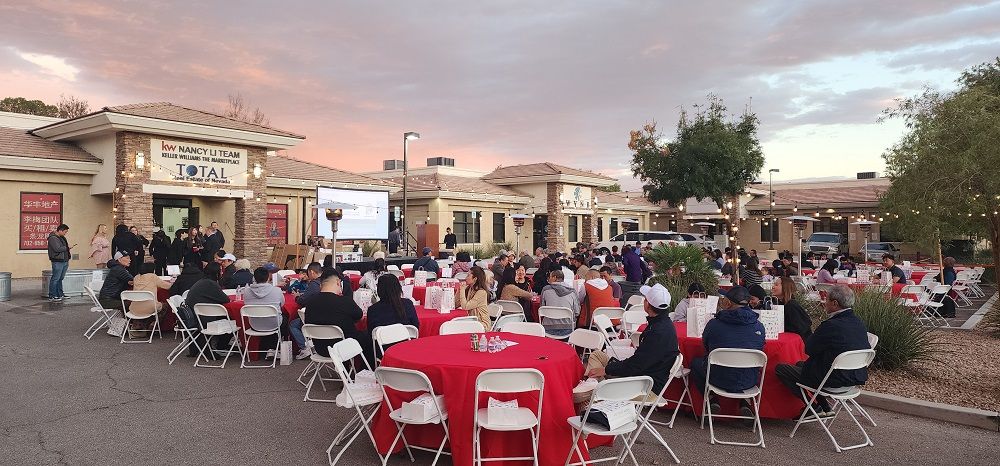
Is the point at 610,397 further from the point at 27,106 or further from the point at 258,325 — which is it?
the point at 27,106

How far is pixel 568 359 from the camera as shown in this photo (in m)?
4.90

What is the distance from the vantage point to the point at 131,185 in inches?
670

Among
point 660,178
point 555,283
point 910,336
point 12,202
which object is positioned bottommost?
point 910,336

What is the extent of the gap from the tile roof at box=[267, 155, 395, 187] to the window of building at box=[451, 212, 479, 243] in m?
3.84

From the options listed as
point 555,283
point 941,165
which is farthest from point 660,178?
point 555,283

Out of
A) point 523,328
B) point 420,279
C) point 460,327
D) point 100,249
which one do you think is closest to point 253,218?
point 100,249

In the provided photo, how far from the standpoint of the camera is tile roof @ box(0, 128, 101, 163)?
17078 mm

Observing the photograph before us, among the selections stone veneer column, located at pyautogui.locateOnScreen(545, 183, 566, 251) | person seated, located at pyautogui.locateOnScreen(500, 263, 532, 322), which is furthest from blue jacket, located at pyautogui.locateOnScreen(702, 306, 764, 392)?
stone veneer column, located at pyautogui.locateOnScreen(545, 183, 566, 251)

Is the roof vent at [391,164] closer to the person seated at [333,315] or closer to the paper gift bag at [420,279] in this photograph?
the paper gift bag at [420,279]

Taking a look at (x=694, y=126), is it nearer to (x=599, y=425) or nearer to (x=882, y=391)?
(x=882, y=391)

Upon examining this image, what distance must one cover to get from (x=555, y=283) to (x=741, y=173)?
25.7m

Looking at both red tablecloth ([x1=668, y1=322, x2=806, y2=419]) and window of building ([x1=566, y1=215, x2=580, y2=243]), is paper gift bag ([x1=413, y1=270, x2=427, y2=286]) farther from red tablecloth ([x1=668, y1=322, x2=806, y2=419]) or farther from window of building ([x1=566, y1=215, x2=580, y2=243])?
window of building ([x1=566, y1=215, x2=580, y2=243])

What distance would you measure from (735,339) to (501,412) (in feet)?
7.78

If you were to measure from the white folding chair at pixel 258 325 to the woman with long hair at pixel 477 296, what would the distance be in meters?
2.38
